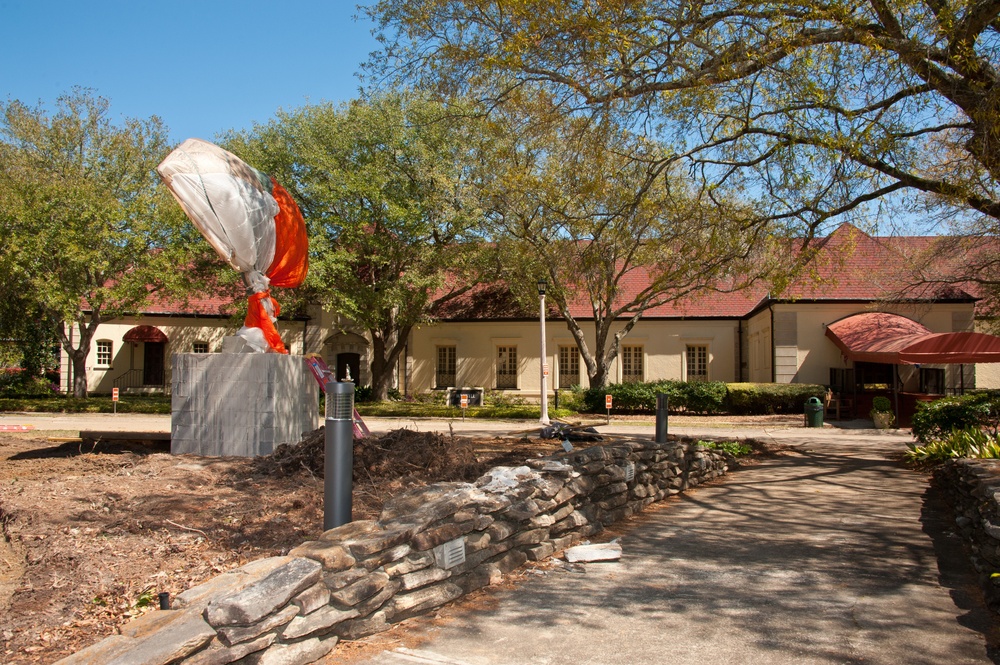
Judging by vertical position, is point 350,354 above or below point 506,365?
above

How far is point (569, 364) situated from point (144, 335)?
18.4 m

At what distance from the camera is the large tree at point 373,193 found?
24.3m

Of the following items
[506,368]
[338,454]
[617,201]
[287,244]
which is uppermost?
[617,201]

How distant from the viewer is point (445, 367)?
31.8 metres

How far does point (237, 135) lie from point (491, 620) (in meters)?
25.7

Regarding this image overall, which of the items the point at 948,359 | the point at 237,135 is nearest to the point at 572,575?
the point at 948,359

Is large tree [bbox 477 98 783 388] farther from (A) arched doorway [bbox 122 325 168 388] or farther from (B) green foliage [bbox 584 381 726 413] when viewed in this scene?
(A) arched doorway [bbox 122 325 168 388]

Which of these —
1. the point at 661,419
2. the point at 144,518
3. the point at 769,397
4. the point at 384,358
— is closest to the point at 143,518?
the point at 144,518

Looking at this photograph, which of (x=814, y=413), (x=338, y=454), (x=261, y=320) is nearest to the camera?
(x=338, y=454)

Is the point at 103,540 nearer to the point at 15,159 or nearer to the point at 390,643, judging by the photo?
the point at 390,643

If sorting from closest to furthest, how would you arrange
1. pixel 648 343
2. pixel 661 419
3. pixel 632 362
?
pixel 661 419 < pixel 648 343 < pixel 632 362

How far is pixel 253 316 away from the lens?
36.0 ft

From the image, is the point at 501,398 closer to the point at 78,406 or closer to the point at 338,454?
the point at 78,406

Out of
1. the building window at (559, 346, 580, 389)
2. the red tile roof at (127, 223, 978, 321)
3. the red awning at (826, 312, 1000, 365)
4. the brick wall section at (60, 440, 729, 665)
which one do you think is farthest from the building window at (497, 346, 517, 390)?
the brick wall section at (60, 440, 729, 665)
